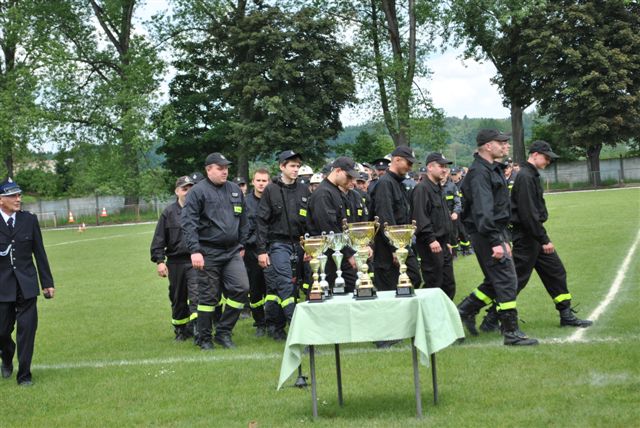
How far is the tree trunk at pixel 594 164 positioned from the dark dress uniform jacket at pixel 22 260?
53.0m

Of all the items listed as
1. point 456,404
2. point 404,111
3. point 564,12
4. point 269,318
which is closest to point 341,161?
point 269,318

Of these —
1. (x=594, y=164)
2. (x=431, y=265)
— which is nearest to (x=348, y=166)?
(x=431, y=265)

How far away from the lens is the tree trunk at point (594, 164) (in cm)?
5916

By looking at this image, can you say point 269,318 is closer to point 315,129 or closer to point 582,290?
point 582,290

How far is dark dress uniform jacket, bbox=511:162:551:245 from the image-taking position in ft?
35.1

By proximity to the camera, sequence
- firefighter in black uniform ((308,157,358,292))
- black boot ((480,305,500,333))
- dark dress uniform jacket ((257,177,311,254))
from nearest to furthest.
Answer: firefighter in black uniform ((308,157,358,292)) → black boot ((480,305,500,333)) → dark dress uniform jacket ((257,177,311,254))

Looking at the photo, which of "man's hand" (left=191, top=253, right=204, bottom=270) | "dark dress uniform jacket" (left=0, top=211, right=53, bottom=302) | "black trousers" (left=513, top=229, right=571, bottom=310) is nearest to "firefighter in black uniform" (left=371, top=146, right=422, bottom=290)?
"black trousers" (left=513, top=229, right=571, bottom=310)

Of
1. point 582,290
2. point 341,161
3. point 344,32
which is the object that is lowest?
point 582,290

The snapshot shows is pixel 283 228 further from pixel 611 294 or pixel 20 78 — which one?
pixel 20 78

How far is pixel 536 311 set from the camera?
489 inches

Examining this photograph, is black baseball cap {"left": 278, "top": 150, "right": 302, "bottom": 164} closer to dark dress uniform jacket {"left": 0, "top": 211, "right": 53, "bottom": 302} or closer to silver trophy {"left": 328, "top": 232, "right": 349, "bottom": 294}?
dark dress uniform jacket {"left": 0, "top": 211, "right": 53, "bottom": 302}

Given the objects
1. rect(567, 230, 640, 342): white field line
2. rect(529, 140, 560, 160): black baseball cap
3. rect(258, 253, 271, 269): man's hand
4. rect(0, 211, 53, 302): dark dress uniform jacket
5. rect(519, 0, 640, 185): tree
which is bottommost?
rect(567, 230, 640, 342): white field line

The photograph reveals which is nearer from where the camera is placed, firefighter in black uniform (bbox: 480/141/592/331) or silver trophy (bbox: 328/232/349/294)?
silver trophy (bbox: 328/232/349/294)

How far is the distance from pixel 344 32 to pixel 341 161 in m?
47.8
